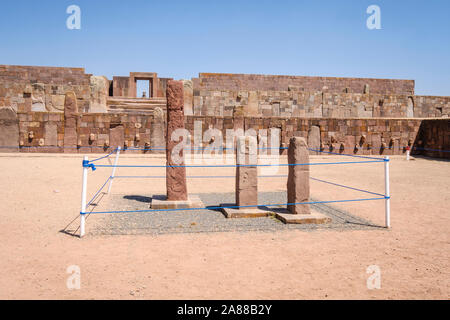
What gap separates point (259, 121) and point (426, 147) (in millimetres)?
8211

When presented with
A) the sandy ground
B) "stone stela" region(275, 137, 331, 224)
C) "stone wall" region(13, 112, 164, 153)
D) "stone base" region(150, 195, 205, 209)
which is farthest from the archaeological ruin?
the sandy ground

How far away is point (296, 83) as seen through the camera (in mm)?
25109

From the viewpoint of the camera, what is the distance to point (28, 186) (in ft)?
27.0

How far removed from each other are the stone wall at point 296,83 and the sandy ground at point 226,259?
17798mm

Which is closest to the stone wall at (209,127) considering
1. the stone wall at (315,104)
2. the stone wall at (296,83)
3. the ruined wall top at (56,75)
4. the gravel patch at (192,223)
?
the stone wall at (315,104)

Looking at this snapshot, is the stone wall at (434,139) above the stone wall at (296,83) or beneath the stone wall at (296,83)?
beneath

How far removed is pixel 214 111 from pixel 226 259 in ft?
58.9

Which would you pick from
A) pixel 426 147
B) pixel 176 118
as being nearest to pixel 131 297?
pixel 176 118

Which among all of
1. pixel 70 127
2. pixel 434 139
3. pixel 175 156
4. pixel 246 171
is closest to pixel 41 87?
pixel 70 127

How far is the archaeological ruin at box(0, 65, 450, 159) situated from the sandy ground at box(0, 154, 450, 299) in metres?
8.38

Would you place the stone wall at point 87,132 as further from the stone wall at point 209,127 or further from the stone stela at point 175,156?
the stone stela at point 175,156

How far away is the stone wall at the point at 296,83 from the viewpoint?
77.9 feet

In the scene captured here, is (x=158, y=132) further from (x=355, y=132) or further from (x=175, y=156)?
(x=175, y=156)
